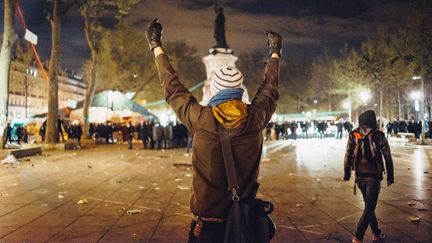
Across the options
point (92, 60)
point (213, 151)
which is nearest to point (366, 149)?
point (213, 151)

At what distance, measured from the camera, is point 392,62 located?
3681 cm

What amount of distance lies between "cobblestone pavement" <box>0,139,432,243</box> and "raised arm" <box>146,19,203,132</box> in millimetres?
3368

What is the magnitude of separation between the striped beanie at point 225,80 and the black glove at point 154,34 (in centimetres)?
55

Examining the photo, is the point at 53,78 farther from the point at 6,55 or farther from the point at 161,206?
the point at 161,206

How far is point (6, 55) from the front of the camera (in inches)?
774

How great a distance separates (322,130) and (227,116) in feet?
128

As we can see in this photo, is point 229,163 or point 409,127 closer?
point 229,163

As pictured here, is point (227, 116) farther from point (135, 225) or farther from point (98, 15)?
point (98, 15)

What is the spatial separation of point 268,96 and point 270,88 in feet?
0.27

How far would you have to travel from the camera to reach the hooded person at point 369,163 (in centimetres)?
561

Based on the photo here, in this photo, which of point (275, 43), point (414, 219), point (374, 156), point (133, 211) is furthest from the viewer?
point (133, 211)

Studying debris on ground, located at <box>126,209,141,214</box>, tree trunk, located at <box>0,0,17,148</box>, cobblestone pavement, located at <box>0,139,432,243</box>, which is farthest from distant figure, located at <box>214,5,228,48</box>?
debris on ground, located at <box>126,209,141,214</box>

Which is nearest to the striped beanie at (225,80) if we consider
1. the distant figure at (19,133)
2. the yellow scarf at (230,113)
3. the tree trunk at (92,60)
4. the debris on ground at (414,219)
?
the yellow scarf at (230,113)

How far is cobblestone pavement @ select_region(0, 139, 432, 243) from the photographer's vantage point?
6.17 metres
